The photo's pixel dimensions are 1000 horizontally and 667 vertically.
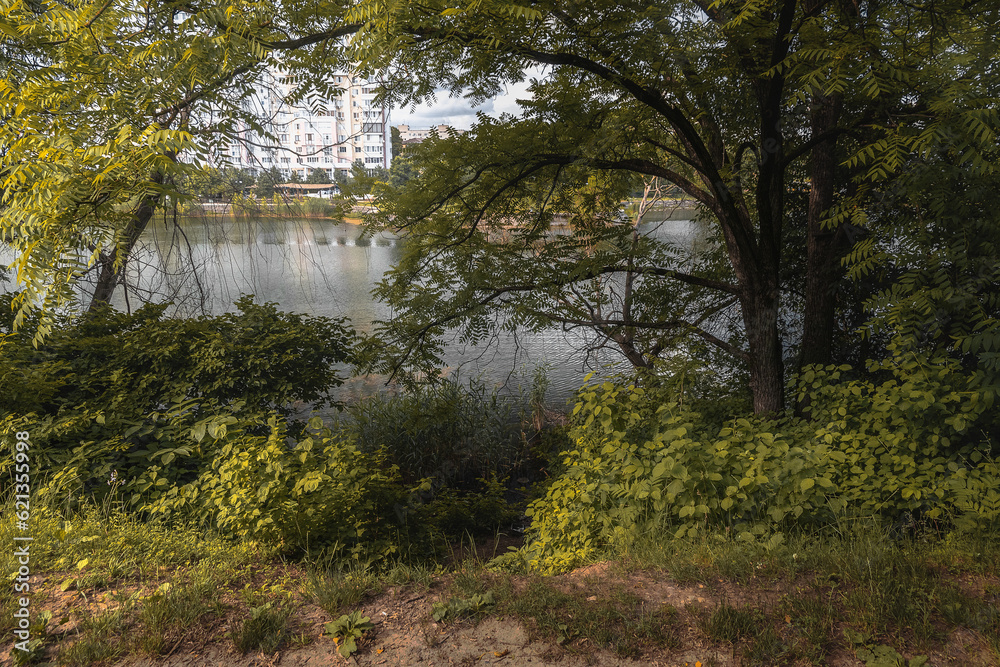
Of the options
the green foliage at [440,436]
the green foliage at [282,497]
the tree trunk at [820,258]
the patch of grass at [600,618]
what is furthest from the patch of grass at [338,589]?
the tree trunk at [820,258]

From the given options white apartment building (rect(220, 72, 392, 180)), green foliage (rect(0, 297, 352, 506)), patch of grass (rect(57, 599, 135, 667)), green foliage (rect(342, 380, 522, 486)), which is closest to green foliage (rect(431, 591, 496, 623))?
patch of grass (rect(57, 599, 135, 667))

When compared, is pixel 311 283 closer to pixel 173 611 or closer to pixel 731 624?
pixel 173 611

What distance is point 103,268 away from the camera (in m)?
6.93

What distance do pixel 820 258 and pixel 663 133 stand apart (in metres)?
2.79

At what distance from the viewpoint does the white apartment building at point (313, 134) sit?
17.5 ft

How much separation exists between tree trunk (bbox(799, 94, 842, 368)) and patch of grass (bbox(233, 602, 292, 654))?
6.03 m

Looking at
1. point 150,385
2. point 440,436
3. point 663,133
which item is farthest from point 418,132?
point 440,436

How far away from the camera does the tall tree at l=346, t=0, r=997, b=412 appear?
14.6 ft

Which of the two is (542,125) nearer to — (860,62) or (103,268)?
(860,62)

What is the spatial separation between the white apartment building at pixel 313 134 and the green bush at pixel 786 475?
3.35 meters

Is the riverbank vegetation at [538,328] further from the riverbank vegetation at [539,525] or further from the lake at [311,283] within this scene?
the lake at [311,283]

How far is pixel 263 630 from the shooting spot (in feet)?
9.27

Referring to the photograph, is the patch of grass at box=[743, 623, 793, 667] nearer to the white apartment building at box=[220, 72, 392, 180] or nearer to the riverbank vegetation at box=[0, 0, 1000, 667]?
the riverbank vegetation at box=[0, 0, 1000, 667]

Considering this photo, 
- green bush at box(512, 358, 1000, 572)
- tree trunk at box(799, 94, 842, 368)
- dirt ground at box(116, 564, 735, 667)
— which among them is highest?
tree trunk at box(799, 94, 842, 368)
